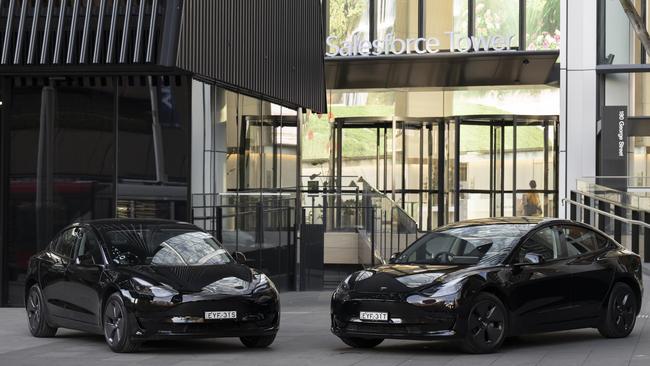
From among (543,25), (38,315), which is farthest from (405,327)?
(543,25)

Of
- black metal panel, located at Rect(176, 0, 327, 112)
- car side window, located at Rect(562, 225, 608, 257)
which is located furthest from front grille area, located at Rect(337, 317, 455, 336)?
black metal panel, located at Rect(176, 0, 327, 112)

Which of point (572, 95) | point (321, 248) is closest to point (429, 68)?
point (572, 95)

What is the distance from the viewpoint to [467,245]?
1301 centimetres

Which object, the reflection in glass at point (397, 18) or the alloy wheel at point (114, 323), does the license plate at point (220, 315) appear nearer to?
the alloy wheel at point (114, 323)

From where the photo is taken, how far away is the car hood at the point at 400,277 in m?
12.1

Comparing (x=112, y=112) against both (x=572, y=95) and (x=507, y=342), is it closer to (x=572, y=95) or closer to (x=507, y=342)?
(x=507, y=342)

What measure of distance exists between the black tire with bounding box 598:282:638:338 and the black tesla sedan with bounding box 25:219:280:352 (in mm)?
3693

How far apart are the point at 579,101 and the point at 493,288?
21.8 meters

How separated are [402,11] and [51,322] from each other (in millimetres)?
24530

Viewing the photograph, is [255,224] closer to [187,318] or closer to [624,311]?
[624,311]

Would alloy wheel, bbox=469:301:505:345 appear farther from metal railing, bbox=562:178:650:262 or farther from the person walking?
the person walking

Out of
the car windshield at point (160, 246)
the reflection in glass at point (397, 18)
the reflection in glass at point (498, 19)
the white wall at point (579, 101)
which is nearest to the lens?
the car windshield at point (160, 246)

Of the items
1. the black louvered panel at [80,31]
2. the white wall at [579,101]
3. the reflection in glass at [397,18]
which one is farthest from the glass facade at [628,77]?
the black louvered panel at [80,31]

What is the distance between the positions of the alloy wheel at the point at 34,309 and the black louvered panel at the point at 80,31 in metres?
4.50
